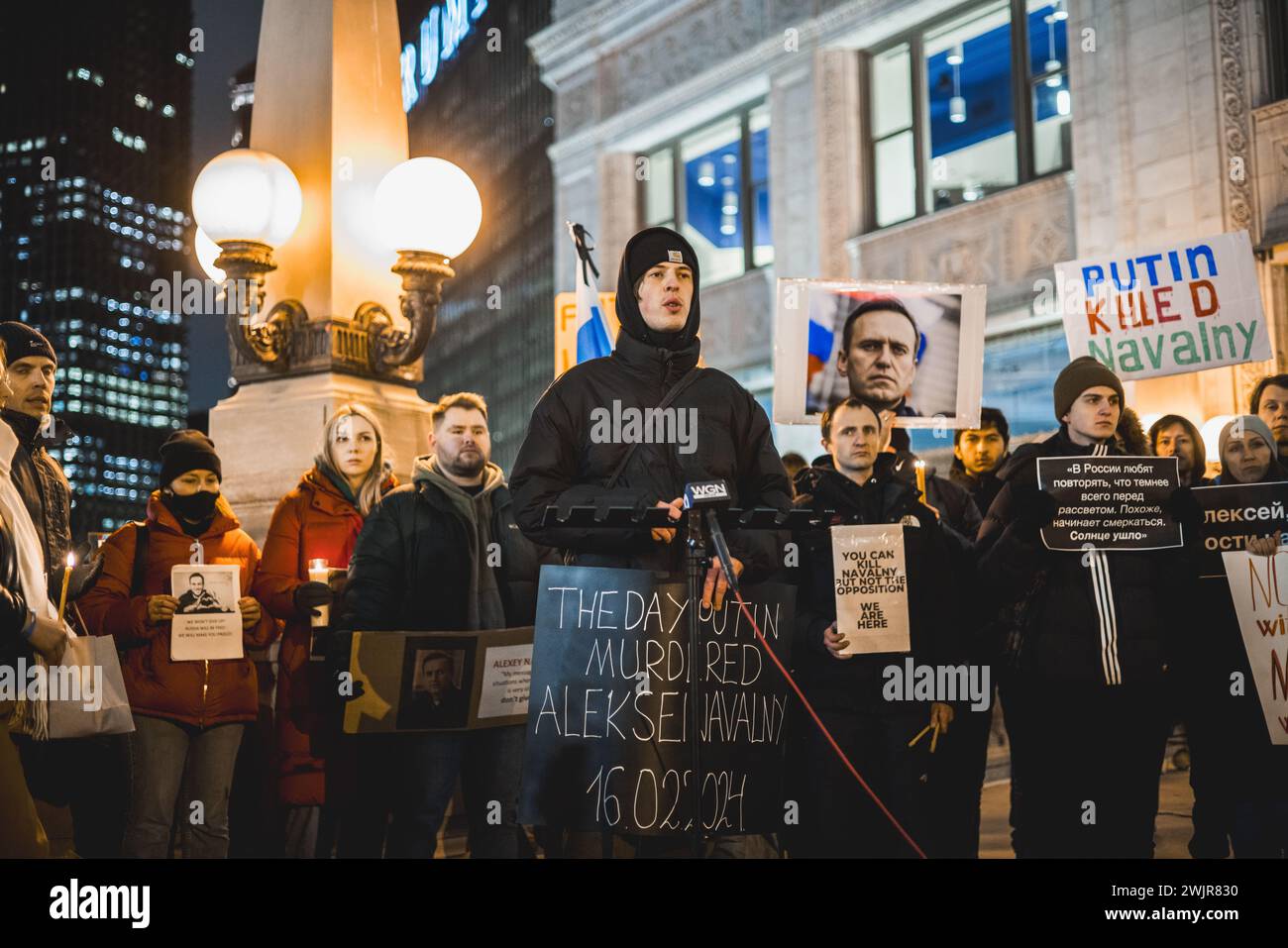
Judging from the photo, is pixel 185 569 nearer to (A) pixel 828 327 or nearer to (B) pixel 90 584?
(B) pixel 90 584

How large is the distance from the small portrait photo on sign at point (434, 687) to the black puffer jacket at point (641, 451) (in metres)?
1.13

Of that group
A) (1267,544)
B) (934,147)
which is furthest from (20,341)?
(934,147)

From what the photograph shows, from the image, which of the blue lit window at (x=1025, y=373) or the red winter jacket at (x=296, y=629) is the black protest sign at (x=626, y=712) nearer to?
the red winter jacket at (x=296, y=629)

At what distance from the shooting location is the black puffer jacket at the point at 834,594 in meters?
5.18

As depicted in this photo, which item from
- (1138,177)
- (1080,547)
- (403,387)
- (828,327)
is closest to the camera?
(1080,547)

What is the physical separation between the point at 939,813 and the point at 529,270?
138 feet

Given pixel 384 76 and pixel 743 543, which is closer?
pixel 743 543

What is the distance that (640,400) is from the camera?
4.33m

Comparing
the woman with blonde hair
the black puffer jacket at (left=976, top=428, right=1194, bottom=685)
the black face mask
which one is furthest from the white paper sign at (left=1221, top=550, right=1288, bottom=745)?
the black face mask

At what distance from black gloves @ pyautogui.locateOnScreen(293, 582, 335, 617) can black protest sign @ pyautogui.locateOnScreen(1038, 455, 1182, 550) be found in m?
2.87

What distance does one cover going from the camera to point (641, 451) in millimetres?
4273

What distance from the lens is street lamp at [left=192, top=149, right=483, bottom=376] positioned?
6629 mm

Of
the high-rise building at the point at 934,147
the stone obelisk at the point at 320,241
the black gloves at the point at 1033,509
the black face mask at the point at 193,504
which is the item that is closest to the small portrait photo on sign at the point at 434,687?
the black face mask at the point at 193,504
